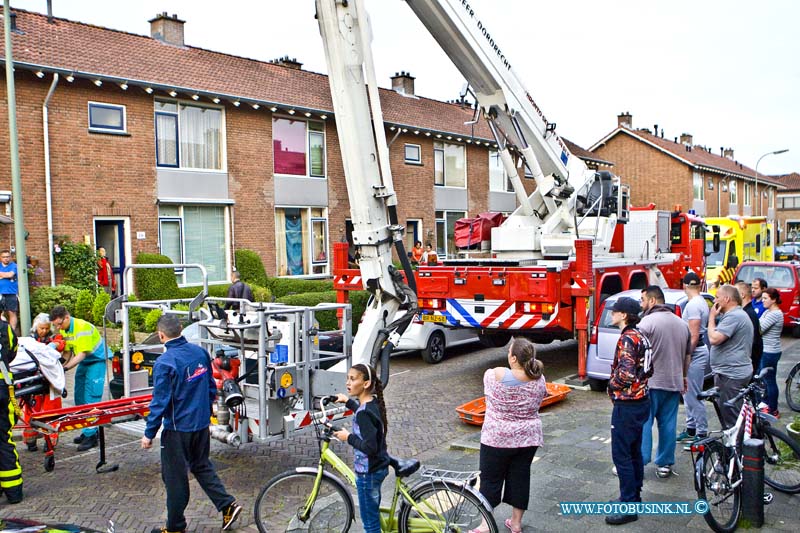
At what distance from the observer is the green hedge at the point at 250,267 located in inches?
742

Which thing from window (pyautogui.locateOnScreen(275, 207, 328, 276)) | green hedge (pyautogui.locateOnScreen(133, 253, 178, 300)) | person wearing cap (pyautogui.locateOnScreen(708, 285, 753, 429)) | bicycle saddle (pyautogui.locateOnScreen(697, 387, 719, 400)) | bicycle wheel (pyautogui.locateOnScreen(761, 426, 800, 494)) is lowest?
bicycle wheel (pyautogui.locateOnScreen(761, 426, 800, 494))

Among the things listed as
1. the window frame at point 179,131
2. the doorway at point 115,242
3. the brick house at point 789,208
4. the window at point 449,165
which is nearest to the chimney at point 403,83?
the window at point 449,165

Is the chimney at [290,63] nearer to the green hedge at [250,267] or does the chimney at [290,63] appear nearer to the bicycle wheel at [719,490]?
the green hedge at [250,267]

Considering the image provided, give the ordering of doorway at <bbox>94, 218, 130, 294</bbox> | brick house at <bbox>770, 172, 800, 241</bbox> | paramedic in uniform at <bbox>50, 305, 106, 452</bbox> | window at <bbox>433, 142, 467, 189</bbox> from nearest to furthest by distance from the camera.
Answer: paramedic in uniform at <bbox>50, 305, 106, 452</bbox> → doorway at <bbox>94, 218, 130, 294</bbox> → window at <bbox>433, 142, 467, 189</bbox> → brick house at <bbox>770, 172, 800, 241</bbox>

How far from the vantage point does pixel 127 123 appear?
659 inches

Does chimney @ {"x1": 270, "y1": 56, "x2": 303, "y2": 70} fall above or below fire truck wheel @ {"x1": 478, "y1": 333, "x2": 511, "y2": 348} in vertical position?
above

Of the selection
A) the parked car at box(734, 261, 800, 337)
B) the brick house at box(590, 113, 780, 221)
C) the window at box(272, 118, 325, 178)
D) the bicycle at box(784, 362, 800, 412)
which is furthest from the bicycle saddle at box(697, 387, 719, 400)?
the brick house at box(590, 113, 780, 221)

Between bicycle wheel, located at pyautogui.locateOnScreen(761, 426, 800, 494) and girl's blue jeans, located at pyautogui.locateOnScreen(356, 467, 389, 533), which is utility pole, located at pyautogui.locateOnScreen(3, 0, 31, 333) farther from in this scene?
bicycle wheel, located at pyautogui.locateOnScreen(761, 426, 800, 494)

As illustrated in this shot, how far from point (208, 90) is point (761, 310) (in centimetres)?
1390

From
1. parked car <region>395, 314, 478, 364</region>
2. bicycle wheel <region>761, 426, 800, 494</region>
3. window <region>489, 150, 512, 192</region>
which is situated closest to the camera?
bicycle wheel <region>761, 426, 800, 494</region>

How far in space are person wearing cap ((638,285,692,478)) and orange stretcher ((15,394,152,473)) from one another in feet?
15.7

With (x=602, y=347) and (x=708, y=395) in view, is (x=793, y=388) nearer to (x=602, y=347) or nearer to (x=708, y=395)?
(x=602, y=347)

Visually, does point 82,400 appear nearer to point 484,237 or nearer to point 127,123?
point 484,237

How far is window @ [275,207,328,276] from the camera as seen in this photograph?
2064 centimetres
